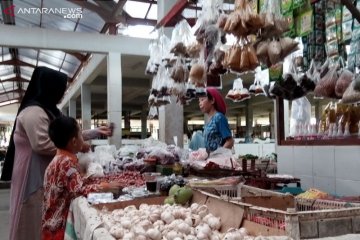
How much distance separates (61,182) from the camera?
2082 mm

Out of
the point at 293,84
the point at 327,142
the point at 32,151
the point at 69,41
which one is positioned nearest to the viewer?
the point at 32,151

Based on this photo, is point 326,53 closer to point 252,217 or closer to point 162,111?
point 252,217

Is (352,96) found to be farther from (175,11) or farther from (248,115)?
(248,115)

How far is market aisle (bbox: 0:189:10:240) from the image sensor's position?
519 cm

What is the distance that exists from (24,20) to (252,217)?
961cm

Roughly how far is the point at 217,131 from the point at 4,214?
4557 mm

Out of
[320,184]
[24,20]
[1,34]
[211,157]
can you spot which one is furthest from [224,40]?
[24,20]

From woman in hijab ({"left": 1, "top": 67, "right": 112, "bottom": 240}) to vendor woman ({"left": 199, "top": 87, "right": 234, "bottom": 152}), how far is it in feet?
5.08

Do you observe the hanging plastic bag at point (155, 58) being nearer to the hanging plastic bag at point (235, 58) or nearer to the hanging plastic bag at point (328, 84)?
the hanging plastic bag at point (235, 58)

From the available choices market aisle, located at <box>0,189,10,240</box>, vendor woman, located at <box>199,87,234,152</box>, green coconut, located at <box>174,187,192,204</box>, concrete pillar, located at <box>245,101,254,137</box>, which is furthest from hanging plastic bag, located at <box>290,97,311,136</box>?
concrete pillar, located at <box>245,101,254,137</box>

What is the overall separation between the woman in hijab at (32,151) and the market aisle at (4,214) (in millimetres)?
2891

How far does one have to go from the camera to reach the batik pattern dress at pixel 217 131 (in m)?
3.62

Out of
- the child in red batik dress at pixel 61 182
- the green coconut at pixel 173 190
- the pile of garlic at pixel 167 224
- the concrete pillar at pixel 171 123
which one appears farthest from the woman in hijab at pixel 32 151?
the concrete pillar at pixel 171 123

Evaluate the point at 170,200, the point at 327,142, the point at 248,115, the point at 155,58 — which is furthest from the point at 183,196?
the point at 248,115
